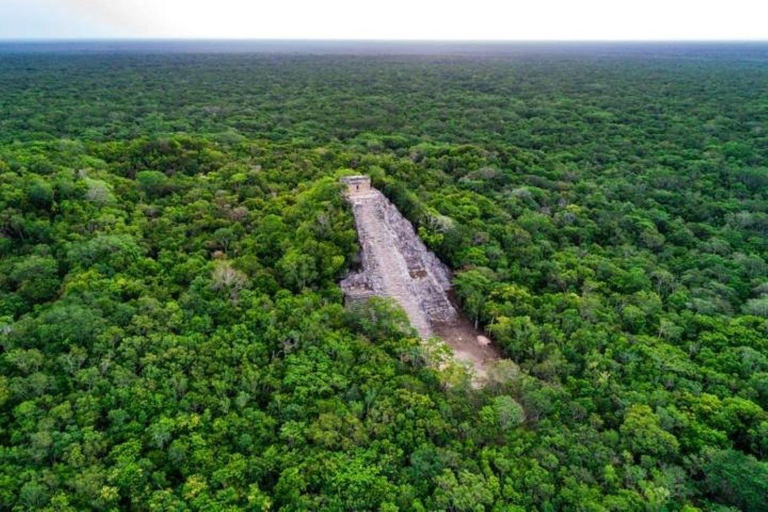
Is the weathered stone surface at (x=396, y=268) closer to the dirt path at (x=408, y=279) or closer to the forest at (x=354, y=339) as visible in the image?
the dirt path at (x=408, y=279)

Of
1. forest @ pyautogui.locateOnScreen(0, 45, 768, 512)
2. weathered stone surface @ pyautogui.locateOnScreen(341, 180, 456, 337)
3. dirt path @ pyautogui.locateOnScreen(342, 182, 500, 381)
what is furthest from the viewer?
weathered stone surface @ pyautogui.locateOnScreen(341, 180, 456, 337)

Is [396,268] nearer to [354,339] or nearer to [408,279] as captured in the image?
[408,279]

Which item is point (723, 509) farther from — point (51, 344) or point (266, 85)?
point (266, 85)

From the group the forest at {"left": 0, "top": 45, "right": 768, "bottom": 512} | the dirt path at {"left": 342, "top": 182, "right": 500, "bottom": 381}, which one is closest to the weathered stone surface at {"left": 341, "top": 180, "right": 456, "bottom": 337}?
the dirt path at {"left": 342, "top": 182, "right": 500, "bottom": 381}

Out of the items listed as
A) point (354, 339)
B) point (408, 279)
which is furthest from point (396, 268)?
Answer: point (354, 339)

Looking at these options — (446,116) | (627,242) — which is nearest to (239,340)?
(627,242)

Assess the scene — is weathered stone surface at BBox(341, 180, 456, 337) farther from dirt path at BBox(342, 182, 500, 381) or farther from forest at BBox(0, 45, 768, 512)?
forest at BBox(0, 45, 768, 512)
